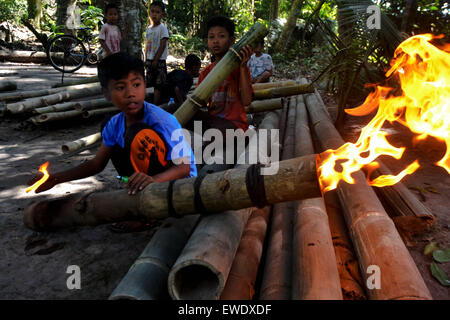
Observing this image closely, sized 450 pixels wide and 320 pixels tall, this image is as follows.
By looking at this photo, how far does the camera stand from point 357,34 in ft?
14.0

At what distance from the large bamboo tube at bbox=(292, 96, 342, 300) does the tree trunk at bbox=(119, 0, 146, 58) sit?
21.2 feet

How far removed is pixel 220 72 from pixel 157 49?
3.47 meters

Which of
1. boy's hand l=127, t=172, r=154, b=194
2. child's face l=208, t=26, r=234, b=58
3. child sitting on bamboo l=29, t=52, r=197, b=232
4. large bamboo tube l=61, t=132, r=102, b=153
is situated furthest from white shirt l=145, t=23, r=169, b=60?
boy's hand l=127, t=172, r=154, b=194

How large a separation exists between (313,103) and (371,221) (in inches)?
191

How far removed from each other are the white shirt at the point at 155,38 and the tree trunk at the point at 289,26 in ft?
27.9

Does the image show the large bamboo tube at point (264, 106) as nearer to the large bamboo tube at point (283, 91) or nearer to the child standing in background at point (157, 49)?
the large bamboo tube at point (283, 91)

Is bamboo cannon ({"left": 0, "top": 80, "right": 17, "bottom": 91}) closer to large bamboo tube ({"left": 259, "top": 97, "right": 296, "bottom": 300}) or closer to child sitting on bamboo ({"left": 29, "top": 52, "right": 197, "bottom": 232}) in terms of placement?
child sitting on bamboo ({"left": 29, "top": 52, "right": 197, "bottom": 232})

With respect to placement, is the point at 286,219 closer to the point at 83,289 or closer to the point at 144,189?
the point at 144,189

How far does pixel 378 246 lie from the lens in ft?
5.93

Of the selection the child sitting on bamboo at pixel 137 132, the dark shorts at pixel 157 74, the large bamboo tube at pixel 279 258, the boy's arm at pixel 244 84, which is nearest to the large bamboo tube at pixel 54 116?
the dark shorts at pixel 157 74

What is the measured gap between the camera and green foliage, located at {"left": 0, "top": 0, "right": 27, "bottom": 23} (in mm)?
15361

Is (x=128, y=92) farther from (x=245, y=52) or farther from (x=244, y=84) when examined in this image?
(x=244, y=84)

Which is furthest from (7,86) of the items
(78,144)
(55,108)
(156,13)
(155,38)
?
(78,144)
